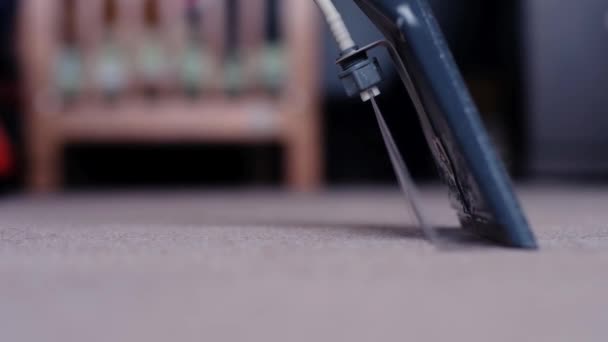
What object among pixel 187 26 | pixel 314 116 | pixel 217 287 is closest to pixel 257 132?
pixel 314 116

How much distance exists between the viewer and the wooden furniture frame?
1.74 metres

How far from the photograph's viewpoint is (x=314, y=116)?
1.79 m

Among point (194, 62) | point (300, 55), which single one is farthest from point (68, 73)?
point (300, 55)

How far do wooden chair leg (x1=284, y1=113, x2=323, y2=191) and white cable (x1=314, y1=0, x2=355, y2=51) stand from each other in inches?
47.2

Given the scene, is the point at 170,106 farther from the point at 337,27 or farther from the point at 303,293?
the point at 303,293

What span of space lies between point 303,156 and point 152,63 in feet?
1.56

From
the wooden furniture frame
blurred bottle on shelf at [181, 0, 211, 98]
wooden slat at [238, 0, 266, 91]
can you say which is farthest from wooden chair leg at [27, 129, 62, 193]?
wooden slat at [238, 0, 266, 91]

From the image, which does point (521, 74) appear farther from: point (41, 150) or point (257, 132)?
point (41, 150)

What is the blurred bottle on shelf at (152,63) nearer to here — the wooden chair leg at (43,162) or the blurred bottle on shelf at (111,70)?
the blurred bottle on shelf at (111,70)

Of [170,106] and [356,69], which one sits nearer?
[356,69]

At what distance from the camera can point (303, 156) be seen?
70.4 inches

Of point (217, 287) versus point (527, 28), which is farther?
point (527, 28)

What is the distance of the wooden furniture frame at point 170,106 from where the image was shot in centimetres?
174

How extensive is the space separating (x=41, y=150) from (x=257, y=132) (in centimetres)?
57
